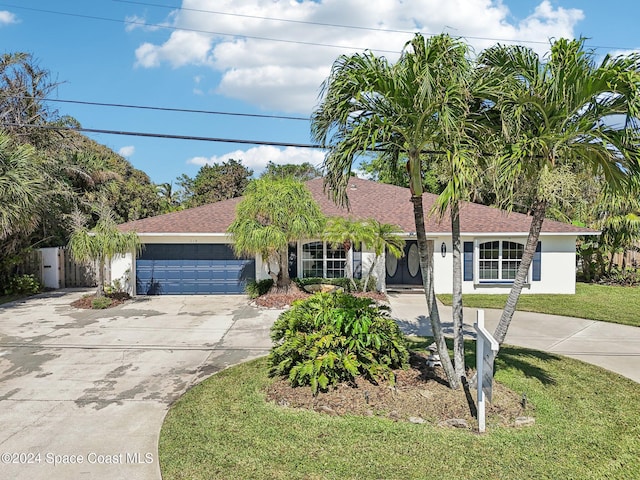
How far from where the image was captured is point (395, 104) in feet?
16.9

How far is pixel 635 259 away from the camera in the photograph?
18.8 meters

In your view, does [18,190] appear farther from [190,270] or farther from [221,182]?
[221,182]

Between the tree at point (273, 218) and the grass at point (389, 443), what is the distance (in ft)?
22.8

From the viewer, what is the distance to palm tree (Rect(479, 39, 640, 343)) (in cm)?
481

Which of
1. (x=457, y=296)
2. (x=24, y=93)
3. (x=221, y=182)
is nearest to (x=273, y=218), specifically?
(x=457, y=296)

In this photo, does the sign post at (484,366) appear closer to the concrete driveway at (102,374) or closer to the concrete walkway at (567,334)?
the concrete driveway at (102,374)

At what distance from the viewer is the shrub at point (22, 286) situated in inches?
599

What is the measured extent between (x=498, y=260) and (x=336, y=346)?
38.4 ft

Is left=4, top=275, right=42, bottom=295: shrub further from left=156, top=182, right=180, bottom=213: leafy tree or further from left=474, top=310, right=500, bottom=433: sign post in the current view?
left=156, top=182, right=180, bottom=213: leafy tree

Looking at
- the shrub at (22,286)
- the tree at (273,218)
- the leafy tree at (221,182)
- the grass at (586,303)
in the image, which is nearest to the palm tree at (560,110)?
the grass at (586,303)

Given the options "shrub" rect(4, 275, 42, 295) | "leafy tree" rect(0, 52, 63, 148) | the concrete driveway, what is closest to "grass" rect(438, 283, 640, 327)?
the concrete driveway

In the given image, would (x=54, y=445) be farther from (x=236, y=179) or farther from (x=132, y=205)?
(x=236, y=179)

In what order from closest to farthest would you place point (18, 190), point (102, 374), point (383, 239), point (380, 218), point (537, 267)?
point (102, 374) → point (18, 190) → point (383, 239) → point (537, 267) → point (380, 218)

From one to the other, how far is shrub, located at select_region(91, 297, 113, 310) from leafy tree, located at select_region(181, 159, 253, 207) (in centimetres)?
2204
